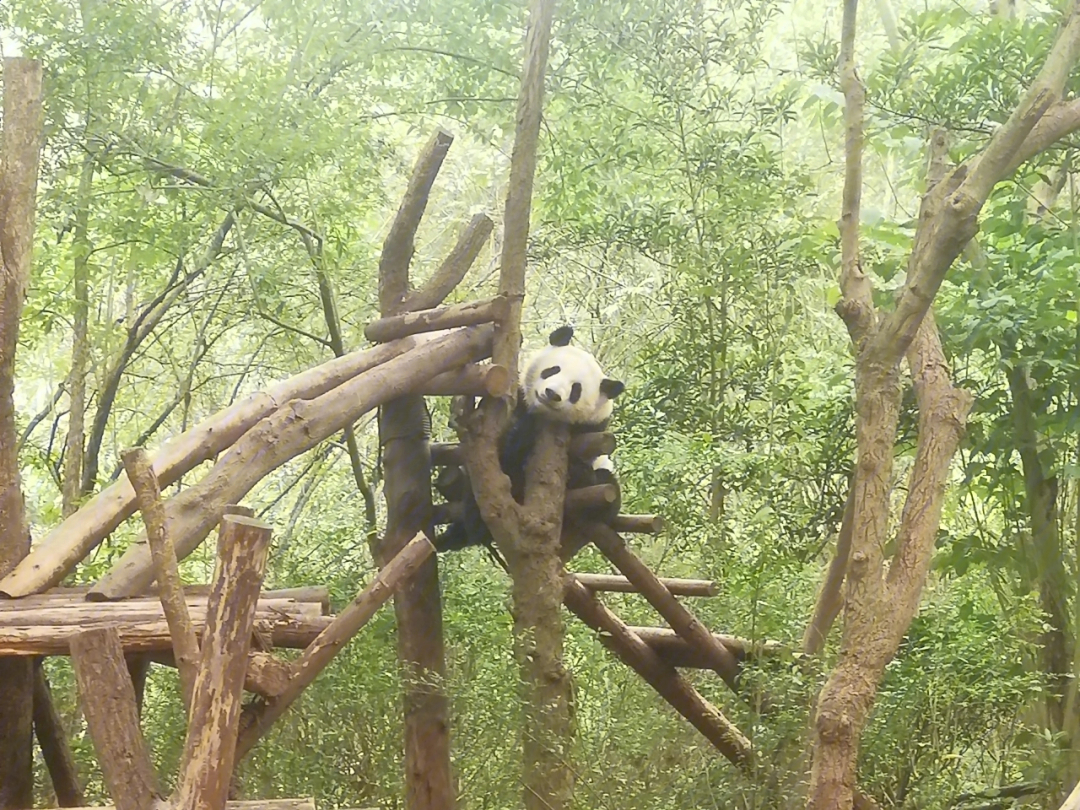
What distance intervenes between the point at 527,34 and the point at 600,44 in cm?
76

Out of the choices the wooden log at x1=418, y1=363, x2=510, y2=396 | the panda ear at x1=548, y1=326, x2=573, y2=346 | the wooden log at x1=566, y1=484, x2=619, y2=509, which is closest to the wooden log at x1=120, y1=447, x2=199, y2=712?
the wooden log at x1=418, y1=363, x2=510, y2=396

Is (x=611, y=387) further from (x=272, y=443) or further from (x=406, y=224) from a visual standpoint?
(x=272, y=443)

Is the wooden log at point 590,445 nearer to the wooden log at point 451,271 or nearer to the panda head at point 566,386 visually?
the panda head at point 566,386

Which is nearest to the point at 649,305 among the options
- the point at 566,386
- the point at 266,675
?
the point at 566,386

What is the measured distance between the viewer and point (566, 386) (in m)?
3.98

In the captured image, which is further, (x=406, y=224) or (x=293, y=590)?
(x=406, y=224)

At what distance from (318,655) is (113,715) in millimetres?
621

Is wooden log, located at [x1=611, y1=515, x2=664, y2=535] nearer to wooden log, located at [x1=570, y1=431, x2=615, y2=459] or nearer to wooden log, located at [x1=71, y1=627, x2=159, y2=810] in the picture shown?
wooden log, located at [x1=570, y1=431, x2=615, y2=459]

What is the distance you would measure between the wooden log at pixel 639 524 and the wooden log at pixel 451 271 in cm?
97

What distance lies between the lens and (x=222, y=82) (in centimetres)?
439

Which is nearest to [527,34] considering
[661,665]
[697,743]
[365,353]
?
[365,353]

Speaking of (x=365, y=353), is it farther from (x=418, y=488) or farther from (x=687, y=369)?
(x=687, y=369)

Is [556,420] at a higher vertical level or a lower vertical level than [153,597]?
higher

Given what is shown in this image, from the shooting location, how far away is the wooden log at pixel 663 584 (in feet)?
13.1
